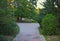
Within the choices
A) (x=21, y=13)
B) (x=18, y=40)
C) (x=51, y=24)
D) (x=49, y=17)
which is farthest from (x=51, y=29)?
(x=21, y=13)

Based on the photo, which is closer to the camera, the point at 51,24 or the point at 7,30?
the point at 7,30

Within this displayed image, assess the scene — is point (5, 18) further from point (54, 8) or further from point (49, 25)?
point (49, 25)

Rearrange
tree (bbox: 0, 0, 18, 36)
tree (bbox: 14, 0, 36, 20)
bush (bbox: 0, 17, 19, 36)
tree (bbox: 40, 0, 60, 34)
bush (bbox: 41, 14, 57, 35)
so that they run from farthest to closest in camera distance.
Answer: tree (bbox: 14, 0, 36, 20) < bush (bbox: 41, 14, 57, 35) < bush (bbox: 0, 17, 19, 36) < tree (bbox: 0, 0, 18, 36) < tree (bbox: 40, 0, 60, 34)

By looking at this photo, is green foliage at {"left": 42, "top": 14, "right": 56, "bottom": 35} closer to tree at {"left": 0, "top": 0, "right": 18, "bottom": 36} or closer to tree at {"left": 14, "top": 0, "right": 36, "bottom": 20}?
tree at {"left": 0, "top": 0, "right": 18, "bottom": 36}

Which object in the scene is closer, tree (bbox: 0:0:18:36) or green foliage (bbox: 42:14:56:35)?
tree (bbox: 0:0:18:36)

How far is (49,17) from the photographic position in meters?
14.4

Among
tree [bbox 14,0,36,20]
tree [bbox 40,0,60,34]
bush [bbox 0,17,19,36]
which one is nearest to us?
tree [bbox 40,0,60,34]

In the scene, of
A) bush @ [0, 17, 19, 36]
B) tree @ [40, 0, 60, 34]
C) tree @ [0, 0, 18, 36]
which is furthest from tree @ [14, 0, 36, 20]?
tree @ [0, 0, 18, 36]

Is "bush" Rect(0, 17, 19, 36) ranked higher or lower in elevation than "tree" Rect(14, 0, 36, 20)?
higher

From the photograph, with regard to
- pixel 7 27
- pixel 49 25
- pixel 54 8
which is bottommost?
pixel 49 25

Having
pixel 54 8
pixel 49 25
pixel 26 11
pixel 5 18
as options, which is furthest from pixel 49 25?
pixel 26 11

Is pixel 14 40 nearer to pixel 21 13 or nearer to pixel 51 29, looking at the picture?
pixel 51 29

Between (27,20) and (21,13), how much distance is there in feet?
5.50

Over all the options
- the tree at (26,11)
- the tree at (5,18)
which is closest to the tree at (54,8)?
the tree at (5,18)
